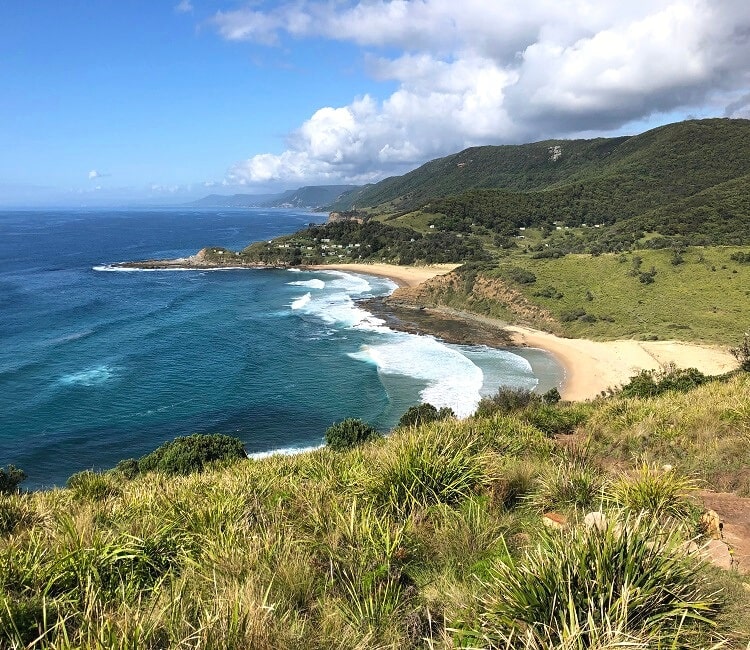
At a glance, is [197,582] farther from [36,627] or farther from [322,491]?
[322,491]

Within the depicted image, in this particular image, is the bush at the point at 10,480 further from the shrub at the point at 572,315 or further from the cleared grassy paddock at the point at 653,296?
the shrub at the point at 572,315

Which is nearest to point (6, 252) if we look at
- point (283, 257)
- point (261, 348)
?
point (283, 257)

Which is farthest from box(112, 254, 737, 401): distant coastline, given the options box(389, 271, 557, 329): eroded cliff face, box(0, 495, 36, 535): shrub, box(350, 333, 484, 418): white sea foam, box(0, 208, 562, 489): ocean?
box(0, 495, 36, 535): shrub

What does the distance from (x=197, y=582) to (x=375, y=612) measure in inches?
64.6

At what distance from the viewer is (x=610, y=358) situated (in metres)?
41.6

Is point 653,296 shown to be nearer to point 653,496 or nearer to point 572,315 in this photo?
point 572,315

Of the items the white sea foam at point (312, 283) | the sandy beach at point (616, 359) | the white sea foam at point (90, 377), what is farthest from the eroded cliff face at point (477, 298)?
the white sea foam at point (90, 377)

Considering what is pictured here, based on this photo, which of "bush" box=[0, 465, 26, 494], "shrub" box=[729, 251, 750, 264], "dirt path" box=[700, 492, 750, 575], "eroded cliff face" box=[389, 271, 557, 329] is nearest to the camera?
"dirt path" box=[700, 492, 750, 575]

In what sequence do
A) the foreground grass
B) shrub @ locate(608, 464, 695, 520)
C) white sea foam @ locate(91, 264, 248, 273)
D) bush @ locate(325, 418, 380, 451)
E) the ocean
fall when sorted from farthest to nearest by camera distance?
white sea foam @ locate(91, 264, 248, 273) < the ocean < bush @ locate(325, 418, 380, 451) < shrub @ locate(608, 464, 695, 520) < the foreground grass

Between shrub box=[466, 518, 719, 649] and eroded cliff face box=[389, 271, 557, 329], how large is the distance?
5056cm

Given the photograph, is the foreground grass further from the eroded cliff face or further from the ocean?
the eroded cliff face

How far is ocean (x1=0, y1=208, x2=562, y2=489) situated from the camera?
1165 inches

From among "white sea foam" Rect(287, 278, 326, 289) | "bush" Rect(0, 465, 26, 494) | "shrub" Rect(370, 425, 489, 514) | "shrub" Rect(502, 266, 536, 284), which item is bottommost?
"bush" Rect(0, 465, 26, 494)

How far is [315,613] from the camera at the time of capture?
156 inches
